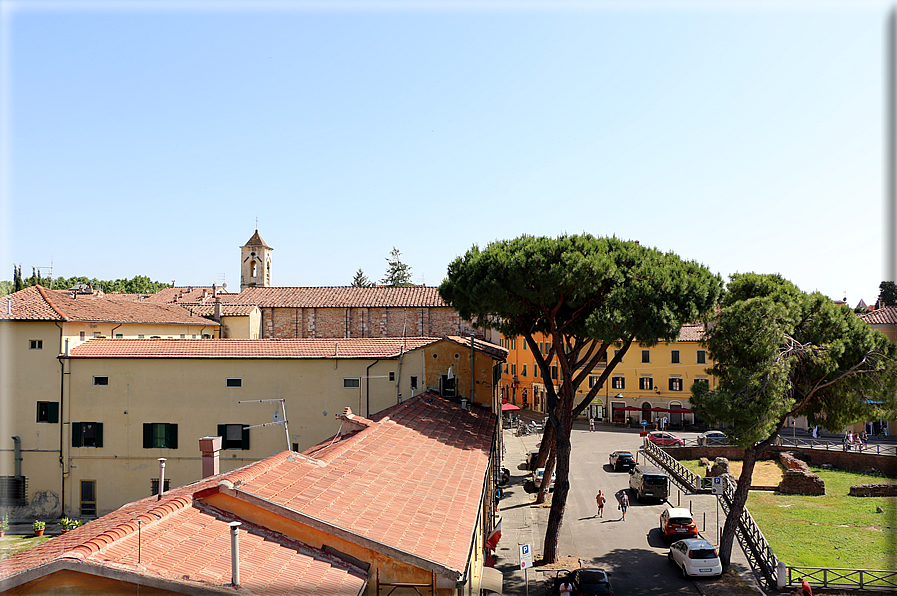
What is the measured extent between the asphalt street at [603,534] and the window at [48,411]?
21.6 m

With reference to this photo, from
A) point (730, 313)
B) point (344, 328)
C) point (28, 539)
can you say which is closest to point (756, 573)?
point (730, 313)

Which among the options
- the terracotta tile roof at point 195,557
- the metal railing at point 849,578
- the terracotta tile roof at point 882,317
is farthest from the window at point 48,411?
the terracotta tile roof at point 882,317

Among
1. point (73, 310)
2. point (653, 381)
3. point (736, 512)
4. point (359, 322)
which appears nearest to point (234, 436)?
point (73, 310)

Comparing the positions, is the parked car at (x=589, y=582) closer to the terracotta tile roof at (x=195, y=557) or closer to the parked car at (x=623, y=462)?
the terracotta tile roof at (x=195, y=557)

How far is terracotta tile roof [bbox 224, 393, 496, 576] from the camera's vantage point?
353 inches

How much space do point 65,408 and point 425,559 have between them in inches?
1051

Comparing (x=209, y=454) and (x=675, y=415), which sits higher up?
(x=209, y=454)

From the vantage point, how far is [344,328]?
5188 centimetres

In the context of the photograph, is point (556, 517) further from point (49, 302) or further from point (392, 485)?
point (49, 302)

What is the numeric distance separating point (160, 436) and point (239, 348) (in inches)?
206

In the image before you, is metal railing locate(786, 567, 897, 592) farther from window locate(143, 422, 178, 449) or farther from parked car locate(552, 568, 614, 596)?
window locate(143, 422, 178, 449)

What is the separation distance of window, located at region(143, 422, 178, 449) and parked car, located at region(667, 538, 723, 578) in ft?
71.5

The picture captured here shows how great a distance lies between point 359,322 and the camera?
51906 millimetres

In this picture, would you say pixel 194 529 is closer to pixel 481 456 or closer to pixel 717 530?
pixel 481 456
